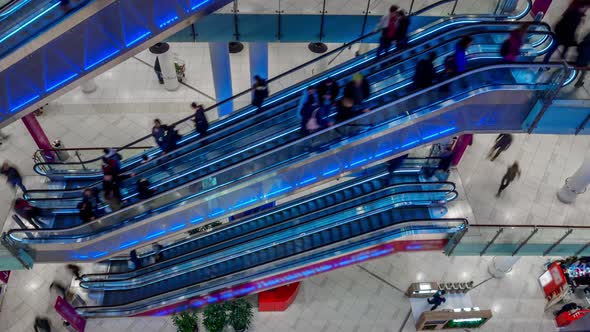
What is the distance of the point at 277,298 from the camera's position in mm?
13375

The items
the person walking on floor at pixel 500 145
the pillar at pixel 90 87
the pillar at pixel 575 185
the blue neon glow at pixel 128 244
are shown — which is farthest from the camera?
the pillar at pixel 90 87

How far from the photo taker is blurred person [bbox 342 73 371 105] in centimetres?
987

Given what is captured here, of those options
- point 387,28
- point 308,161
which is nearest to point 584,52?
point 387,28

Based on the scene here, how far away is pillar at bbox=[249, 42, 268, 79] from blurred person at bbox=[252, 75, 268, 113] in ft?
7.07

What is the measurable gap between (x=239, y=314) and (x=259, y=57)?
20.8ft

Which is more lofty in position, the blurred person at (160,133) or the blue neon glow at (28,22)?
the blurred person at (160,133)

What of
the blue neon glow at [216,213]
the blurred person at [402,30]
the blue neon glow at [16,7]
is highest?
the blurred person at [402,30]

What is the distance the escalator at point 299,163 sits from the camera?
9.64m

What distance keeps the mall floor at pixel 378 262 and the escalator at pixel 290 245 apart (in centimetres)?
86

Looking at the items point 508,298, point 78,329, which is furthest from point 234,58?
point 508,298

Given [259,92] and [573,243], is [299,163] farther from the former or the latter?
[573,243]

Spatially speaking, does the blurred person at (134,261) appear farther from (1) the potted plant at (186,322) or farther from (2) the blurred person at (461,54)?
(2) the blurred person at (461,54)

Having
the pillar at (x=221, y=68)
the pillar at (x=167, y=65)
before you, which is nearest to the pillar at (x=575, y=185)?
the pillar at (x=221, y=68)

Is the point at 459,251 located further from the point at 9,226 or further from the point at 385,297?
the point at 9,226
